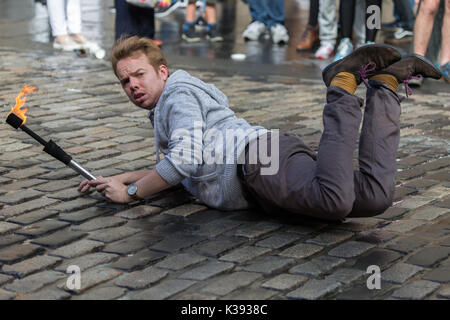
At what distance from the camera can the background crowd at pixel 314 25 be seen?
7324 mm

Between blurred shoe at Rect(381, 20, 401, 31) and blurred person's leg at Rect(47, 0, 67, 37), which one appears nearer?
blurred person's leg at Rect(47, 0, 67, 37)

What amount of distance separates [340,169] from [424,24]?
164 inches

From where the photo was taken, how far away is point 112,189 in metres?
3.92

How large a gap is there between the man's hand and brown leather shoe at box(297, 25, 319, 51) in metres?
5.35

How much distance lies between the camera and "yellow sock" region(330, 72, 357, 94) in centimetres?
379

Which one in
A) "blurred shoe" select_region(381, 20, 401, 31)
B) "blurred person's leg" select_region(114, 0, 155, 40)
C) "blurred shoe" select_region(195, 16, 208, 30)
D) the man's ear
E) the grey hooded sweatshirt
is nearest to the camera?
the grey hooded sweatshirt

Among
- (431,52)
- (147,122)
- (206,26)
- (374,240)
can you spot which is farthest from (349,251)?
(206,26)

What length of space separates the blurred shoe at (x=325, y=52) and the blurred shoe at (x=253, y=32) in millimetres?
1259

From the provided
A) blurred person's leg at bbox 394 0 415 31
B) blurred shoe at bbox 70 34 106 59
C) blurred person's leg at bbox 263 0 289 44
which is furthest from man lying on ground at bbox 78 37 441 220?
blurred person's leg at bbox 394 0 415 31

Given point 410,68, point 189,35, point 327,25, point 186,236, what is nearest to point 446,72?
point 327,25

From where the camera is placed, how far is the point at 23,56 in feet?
26.9

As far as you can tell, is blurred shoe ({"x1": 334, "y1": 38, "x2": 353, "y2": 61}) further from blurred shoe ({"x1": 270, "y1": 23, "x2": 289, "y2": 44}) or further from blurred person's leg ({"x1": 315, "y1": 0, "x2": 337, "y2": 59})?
blurred shoe ({"x1": 270, "y1": 23, "x2": 289, "y2": 44})

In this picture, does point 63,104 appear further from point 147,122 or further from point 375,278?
point 375,278
